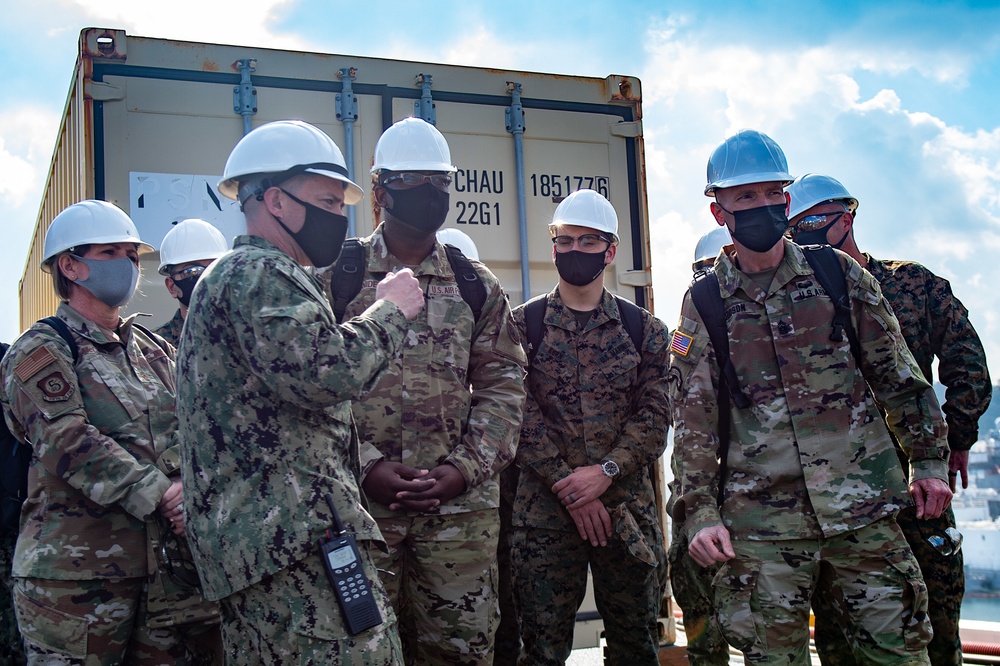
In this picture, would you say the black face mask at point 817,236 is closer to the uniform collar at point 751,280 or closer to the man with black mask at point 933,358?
the man with black mask at point 933,358

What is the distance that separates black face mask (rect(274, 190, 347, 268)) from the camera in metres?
2.42

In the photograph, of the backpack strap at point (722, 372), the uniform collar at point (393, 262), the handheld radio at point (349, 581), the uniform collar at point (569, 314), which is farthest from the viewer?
the uniform collar at point (569, 314)

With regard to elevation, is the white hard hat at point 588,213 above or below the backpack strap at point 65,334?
above

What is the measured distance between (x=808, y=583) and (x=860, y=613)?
0.55 ft

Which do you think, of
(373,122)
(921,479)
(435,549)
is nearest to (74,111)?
(373,122)

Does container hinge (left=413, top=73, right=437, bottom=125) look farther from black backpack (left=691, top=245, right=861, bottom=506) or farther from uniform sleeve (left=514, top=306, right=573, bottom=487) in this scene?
black backpack (left=691, top=245, right=861, bottom=506)

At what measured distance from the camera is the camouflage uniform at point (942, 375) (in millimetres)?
3652

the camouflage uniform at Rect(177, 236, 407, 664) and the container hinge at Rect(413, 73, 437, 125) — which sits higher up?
the container hinge at Rect(413, 73, 437, 125)

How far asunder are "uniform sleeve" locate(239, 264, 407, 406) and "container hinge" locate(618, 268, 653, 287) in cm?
307

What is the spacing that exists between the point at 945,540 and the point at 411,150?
8.19 ft

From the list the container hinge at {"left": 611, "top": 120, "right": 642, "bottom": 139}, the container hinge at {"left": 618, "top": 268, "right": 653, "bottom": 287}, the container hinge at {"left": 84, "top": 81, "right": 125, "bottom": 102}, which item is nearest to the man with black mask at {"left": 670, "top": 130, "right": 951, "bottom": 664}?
the container hinge at {"left": 618, "top": 268, "right": 653, "bottom": 287}

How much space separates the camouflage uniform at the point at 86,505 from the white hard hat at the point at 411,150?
3.91 ft

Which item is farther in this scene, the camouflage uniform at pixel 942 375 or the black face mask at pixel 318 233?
the camouflage uniform at pixel 942 375

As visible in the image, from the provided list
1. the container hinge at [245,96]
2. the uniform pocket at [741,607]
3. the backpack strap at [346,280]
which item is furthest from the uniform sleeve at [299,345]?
the container hinge at [245,96]
